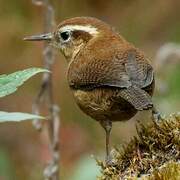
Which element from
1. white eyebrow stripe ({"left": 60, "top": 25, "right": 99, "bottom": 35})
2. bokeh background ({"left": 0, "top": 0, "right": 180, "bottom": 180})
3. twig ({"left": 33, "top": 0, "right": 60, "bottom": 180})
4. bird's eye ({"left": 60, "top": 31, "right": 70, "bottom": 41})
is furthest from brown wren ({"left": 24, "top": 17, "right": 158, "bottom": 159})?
bokeh background ({"left": 0, "top": 0, "right": 180, "bottom": 180})

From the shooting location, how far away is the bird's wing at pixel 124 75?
4.47 metres

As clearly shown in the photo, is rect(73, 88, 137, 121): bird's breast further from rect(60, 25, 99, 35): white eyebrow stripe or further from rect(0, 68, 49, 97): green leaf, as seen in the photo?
rect(0, 68, 49, 97): green leaf

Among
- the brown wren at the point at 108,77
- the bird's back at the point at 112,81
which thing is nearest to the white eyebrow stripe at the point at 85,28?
the brown wren at the point at 108,77

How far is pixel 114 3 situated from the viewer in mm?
10992

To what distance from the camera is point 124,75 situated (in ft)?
15.1

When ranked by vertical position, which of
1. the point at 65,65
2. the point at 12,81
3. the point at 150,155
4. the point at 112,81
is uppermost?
the point at 12,81

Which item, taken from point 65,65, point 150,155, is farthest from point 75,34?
point 65,65

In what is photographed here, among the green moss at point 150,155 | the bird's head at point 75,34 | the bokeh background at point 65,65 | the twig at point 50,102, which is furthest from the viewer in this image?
the bokeh background at point 65,65

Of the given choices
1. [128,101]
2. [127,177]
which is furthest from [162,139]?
[128,101]

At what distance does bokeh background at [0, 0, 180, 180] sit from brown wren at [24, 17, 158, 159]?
1798 millimetres

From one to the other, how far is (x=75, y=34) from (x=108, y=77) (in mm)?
1107

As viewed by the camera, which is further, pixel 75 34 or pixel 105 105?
pixel 75 34

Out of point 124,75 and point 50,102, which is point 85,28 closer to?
point 50,102

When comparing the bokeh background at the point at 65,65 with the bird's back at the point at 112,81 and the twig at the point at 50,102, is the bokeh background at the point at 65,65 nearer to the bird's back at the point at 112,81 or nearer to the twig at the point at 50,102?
the twig at the point at 50,102
